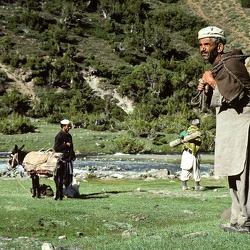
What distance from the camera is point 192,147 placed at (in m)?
15.8

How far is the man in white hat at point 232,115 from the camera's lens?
6145 mm

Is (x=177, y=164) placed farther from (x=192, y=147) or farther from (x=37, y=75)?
(x=37, y=75)

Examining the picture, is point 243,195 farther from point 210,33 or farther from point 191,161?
point 191,161

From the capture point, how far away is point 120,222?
9.34 meters

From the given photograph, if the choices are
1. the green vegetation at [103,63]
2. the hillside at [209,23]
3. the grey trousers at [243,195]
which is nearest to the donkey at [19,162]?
the grey trousers at [243,195]

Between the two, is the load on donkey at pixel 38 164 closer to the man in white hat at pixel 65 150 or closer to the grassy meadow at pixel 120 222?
the man in white hat at pixel 65 150

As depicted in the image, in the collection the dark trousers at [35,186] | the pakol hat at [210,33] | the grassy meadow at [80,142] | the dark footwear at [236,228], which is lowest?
the grassy meadow at [80,142]

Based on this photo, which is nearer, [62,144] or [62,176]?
[62,176]

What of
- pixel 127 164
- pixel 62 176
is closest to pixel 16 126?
pixel 127 164

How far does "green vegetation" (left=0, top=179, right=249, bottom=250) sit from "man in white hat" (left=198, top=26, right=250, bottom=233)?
48 centimetres

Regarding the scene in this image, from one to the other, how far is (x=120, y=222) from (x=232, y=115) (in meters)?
3.77

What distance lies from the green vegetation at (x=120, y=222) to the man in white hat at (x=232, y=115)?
48 cm

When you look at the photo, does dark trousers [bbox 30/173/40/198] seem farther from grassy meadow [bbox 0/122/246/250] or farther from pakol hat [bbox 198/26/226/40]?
pakol hat [bbox 198/26/226/40]

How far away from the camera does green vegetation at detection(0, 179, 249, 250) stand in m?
6.18
